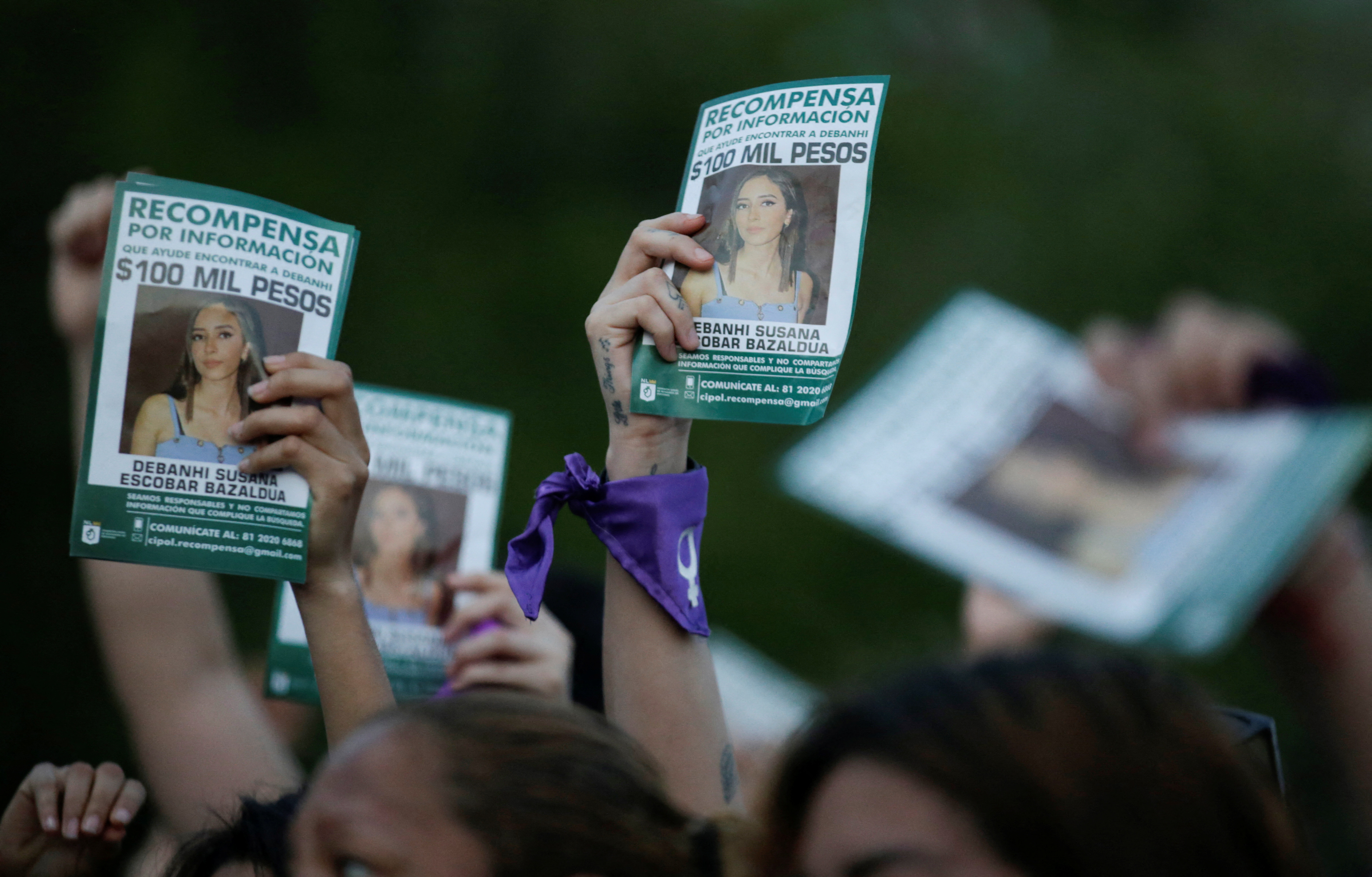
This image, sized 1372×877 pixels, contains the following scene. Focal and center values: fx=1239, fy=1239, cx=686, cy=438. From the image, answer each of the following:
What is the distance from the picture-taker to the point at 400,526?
196 centimetres

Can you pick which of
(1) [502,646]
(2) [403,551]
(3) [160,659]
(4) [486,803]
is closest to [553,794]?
(4) [486,803]

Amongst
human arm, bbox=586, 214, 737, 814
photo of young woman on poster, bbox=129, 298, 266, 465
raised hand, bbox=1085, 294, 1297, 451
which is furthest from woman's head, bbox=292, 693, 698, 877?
raised hand, bbox=1085, 294, 1297, 451

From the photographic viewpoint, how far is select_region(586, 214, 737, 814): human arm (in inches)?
55.7

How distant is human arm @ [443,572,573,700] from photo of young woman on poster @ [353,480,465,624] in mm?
40

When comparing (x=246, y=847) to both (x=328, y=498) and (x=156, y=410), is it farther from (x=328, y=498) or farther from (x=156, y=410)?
(x=156, y=410)

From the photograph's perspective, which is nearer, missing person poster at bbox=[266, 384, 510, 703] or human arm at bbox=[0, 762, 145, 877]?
human arm at bbox=[0, 762, 145, 877]

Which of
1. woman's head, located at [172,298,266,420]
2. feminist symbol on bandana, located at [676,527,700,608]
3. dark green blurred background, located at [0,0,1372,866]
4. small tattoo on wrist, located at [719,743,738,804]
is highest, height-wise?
dark green blurred background, located at [0,0,1372,866]

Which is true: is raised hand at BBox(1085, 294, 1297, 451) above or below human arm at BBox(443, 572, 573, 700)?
above

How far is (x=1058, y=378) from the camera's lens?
2.87m

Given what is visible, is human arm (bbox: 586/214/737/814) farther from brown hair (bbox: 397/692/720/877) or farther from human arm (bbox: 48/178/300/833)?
human arm (bbox: 48/178/300/833)

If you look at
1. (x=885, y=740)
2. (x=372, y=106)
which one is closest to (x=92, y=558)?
(x=885, y=740)

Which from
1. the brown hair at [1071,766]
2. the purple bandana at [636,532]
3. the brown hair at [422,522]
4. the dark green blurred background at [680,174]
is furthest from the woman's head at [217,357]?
the dark green blurred background at [680,174]

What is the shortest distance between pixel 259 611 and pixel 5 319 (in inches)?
61.1

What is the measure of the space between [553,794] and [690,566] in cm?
46
